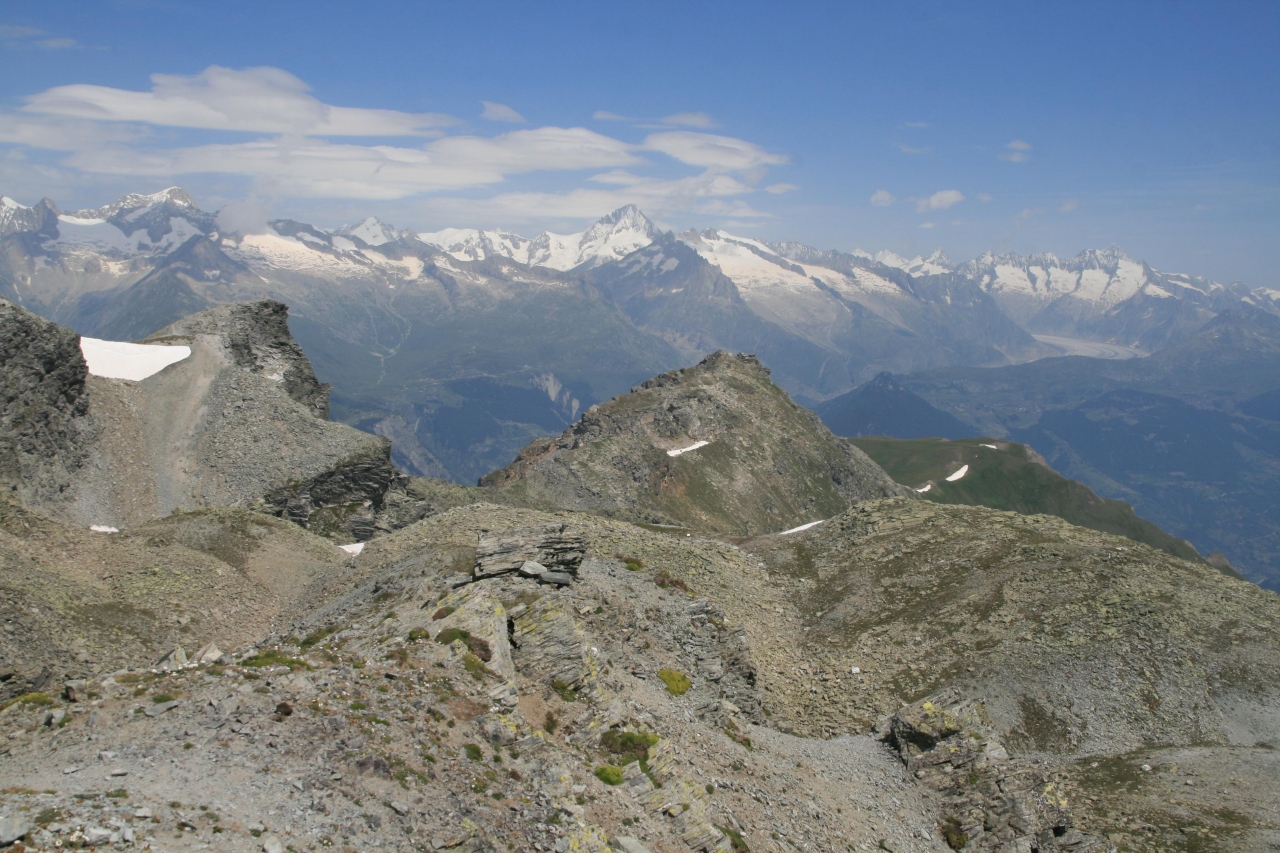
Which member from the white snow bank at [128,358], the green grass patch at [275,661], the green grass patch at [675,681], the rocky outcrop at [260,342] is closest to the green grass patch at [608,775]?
the green grass patch at [675,681]

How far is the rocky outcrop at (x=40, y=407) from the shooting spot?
234ft

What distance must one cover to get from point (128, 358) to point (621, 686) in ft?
292

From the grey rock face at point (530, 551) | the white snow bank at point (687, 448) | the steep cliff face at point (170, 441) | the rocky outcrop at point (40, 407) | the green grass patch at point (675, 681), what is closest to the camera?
the green grass patch at point (675, 681)

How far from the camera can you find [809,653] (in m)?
50.1

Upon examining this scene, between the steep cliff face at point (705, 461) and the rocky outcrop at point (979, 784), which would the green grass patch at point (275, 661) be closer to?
the rocky outcrop at point (979, 784)

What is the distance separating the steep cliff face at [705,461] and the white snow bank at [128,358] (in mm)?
53105

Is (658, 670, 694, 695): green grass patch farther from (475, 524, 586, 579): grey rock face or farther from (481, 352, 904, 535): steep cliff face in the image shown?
(481, 352, 904, 535): steep cliff face

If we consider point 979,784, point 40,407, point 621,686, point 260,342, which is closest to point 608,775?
point 621,686

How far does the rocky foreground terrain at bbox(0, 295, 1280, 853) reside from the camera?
63.5 feet

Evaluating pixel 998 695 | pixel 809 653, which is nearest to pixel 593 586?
pixel 809 653

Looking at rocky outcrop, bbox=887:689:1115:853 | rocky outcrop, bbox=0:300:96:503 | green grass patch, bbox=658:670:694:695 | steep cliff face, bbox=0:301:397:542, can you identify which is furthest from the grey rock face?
rocky outcrop, bbox=0:300:96:503

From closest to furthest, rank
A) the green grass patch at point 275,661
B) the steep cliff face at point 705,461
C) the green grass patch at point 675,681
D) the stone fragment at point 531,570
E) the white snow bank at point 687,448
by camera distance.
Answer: the green grass patch at point 275,661
the green grass patch at point 675,681
the stone fragment at point 531,570
the steep cliff face at point 705,461
the white snow bank at point 687,448

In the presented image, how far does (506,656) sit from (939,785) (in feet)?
68.5

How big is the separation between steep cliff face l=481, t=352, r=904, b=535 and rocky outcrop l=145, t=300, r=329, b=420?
37.3 metres
